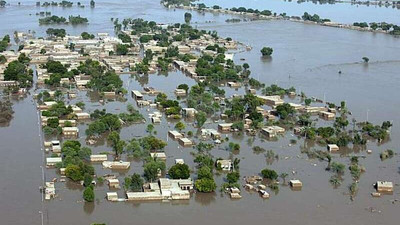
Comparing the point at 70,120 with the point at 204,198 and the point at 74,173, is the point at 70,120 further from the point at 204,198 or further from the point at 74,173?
the point at 204,198

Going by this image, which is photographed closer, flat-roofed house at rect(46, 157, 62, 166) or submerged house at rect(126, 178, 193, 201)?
submerged house at rect(126, 178, 193, 201)

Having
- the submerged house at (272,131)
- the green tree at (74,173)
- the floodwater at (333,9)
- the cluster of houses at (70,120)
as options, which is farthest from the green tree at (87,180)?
the floodwater at (333,9)

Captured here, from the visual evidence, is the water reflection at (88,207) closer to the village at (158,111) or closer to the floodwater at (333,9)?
the village at (158,111)

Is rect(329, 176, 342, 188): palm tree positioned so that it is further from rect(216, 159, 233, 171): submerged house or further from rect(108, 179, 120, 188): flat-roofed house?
rect(108, 179, 120, 188): flat-roofed house

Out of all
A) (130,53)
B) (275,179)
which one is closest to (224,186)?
(275,179)

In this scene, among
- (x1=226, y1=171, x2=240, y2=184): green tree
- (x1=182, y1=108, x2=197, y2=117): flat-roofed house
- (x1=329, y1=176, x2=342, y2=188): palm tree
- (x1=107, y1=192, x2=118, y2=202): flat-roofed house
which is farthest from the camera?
(x1=182, y1=108, x2=197, y2=117): flat-roofed house

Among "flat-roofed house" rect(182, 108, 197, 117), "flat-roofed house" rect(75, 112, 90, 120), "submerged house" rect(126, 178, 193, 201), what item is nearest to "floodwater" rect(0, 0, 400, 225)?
"submerged house" rect(126, 178, 193, 201)

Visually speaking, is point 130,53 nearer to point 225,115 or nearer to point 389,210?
point 225,115

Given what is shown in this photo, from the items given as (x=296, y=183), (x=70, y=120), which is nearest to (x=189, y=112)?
(x=70, y=120)

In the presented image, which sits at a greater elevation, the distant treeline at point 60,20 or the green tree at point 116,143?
the distant treeline at point 60,20
